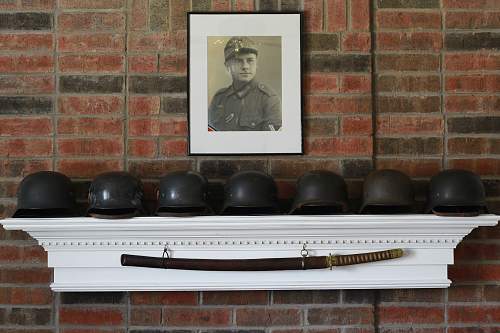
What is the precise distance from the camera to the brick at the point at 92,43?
2.48 metres

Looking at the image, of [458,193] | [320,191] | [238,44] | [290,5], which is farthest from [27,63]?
[458,193]

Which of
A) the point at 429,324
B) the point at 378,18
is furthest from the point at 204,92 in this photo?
the point at 429,324

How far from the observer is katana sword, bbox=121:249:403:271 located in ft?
7.54

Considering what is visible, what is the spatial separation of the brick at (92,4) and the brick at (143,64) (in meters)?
0.26

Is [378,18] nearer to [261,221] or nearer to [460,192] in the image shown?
[460,192]

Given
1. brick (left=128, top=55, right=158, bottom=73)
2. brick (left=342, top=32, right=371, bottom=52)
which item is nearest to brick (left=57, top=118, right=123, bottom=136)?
brick (left=128, top=55, right=158, bottom=73)

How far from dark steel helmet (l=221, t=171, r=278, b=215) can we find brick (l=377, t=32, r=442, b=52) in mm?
867

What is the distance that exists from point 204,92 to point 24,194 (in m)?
0.90

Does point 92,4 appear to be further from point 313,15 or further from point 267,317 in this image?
point 267,317

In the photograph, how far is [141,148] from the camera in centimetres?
248

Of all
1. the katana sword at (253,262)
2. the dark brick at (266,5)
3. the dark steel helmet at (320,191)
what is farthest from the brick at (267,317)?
the dark brick at (266,5)

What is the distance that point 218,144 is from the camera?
2473mm

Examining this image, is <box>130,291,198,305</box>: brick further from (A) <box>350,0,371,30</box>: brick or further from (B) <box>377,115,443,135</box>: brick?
(A) <box>350,0,371,30</box>: brick

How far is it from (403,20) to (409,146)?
1.97 feet
